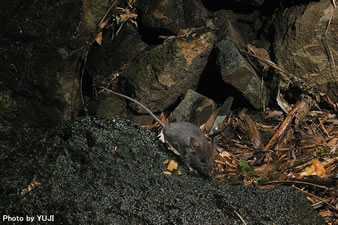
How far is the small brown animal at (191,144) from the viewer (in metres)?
2.88

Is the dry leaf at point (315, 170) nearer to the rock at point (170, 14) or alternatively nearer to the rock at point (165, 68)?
the rock at point (165, 68)

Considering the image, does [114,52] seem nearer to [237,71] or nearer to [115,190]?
[237,71]

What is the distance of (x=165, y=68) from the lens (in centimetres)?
350

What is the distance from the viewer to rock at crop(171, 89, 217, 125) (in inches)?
140

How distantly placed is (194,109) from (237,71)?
529 millimetres

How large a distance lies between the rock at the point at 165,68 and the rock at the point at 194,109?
17 cm

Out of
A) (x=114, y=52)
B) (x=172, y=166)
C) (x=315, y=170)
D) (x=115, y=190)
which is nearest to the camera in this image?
(x=115, y=190)

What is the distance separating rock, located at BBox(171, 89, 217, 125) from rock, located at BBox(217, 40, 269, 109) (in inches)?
12.0

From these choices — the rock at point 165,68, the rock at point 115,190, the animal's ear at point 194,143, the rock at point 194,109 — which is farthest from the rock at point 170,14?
the rock at point 115,190

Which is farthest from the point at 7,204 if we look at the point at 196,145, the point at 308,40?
the point at 308,40

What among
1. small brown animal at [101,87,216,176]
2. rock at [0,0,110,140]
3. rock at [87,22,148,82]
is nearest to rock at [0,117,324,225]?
small brown animal at [101,87,216,176]

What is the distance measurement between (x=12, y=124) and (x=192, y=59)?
174 centimetres

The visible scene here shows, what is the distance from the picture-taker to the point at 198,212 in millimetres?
2119

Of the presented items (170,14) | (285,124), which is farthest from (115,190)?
(285,124)
